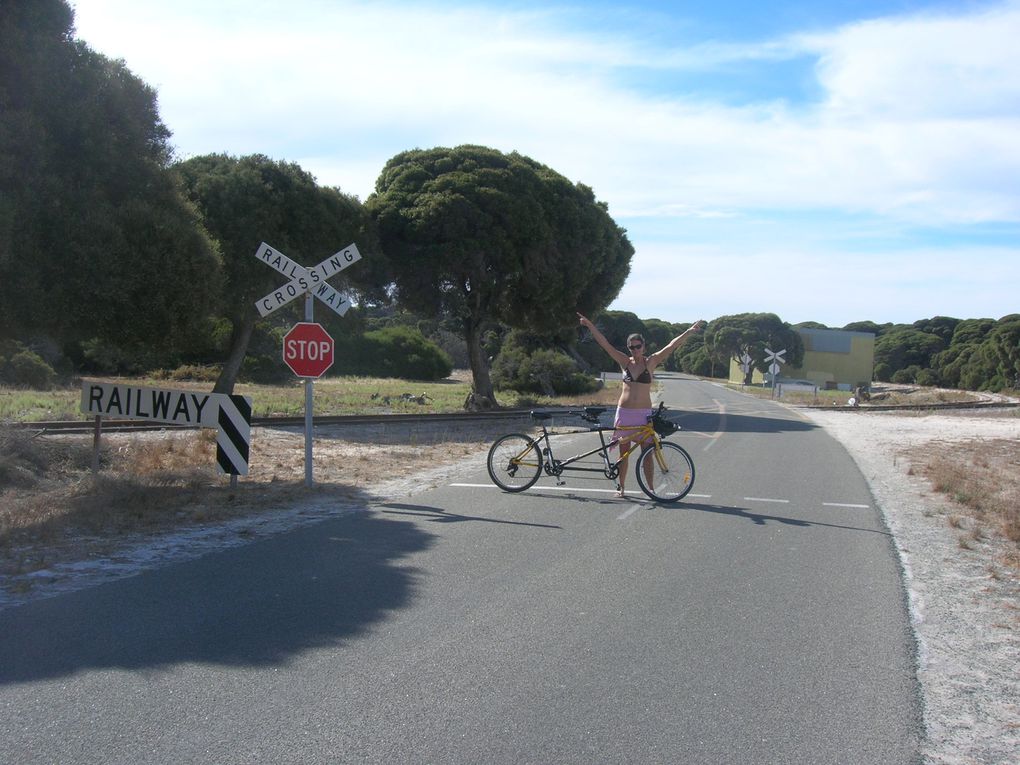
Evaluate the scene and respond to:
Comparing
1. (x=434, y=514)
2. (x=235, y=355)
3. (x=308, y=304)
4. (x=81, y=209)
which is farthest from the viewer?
(x=235, y=355)

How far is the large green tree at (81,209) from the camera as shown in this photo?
9.91 metres

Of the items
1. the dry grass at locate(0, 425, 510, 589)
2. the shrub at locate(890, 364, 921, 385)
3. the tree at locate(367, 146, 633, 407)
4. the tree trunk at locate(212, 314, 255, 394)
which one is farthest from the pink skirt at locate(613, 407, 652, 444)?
the shrub at locate(890, 364, 921, 385)

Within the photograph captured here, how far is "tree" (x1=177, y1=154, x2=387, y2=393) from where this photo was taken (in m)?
20.5

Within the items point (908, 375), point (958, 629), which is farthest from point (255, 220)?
point (908, 375)

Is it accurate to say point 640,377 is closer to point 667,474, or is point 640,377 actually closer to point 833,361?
point 667,474

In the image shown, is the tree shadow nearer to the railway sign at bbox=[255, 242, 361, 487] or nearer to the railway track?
the railway sign at bbox=[255, 242, 361, 487]

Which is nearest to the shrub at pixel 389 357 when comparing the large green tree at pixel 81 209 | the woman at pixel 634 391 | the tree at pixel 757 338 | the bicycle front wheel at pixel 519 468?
the tree at pixel 757 338

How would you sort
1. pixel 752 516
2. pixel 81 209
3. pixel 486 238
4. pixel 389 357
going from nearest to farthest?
pixel 752 516
pixel 81 209
pixel 486 238
pixel 389 357

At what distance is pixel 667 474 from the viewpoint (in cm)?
1053

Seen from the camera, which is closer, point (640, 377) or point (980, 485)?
point (640, 377)

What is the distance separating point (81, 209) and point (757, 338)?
90641mm

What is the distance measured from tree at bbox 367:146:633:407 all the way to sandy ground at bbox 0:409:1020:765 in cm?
1299

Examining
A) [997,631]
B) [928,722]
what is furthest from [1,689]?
[997,631]

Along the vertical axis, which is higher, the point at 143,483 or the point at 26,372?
the point at 26,372
